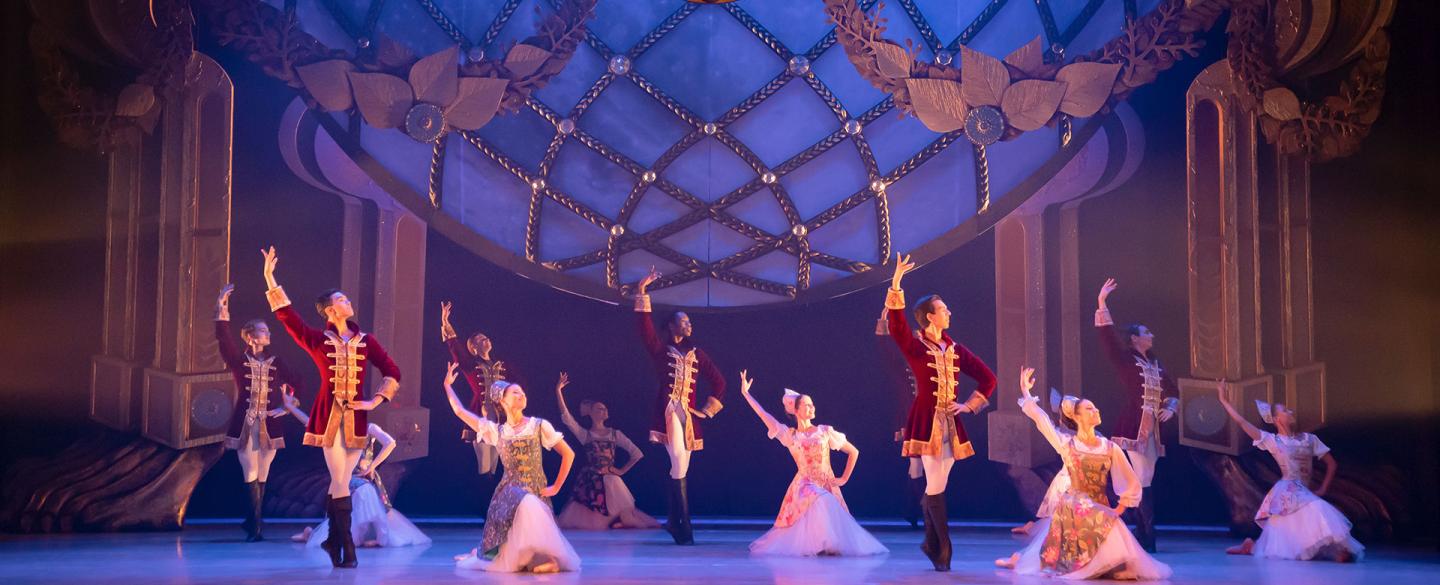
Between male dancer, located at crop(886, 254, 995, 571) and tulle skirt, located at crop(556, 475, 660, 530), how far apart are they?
282 centimetres

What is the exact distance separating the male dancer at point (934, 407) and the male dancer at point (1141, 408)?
1.45m

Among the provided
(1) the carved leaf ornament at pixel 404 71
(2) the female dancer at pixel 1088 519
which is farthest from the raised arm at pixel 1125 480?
(1) the carved leaf ornament at pixel 404 71

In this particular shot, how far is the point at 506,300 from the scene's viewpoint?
29.1 ft

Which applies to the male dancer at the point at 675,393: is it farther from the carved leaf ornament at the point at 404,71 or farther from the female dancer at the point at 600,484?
the carved leaf ornament at the point at 404,71

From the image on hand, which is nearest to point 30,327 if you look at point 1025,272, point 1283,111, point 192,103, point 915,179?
point 192,103

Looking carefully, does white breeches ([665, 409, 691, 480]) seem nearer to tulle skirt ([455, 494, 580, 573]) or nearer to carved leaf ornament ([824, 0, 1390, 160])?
tulle skirt ([455, 494, 580, 573])

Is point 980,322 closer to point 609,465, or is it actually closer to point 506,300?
point 609,465

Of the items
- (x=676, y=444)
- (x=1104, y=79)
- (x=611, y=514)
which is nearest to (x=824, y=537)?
(x=676, y=444)

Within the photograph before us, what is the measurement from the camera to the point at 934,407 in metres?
5.96

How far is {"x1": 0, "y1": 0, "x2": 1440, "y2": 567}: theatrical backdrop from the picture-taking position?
778 cm

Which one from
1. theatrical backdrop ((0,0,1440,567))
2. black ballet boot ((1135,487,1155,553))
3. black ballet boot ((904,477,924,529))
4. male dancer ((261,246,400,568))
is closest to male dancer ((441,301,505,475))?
theatrical backdrop ((0,0,1440,567))

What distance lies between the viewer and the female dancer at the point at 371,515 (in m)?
6.91

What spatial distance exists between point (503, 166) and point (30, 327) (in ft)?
10.1

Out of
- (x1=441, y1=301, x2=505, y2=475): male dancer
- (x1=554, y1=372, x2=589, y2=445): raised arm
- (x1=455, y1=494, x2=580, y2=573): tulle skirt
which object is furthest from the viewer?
(x1=554, y1=372, x2=589, y2=445): raised arm
